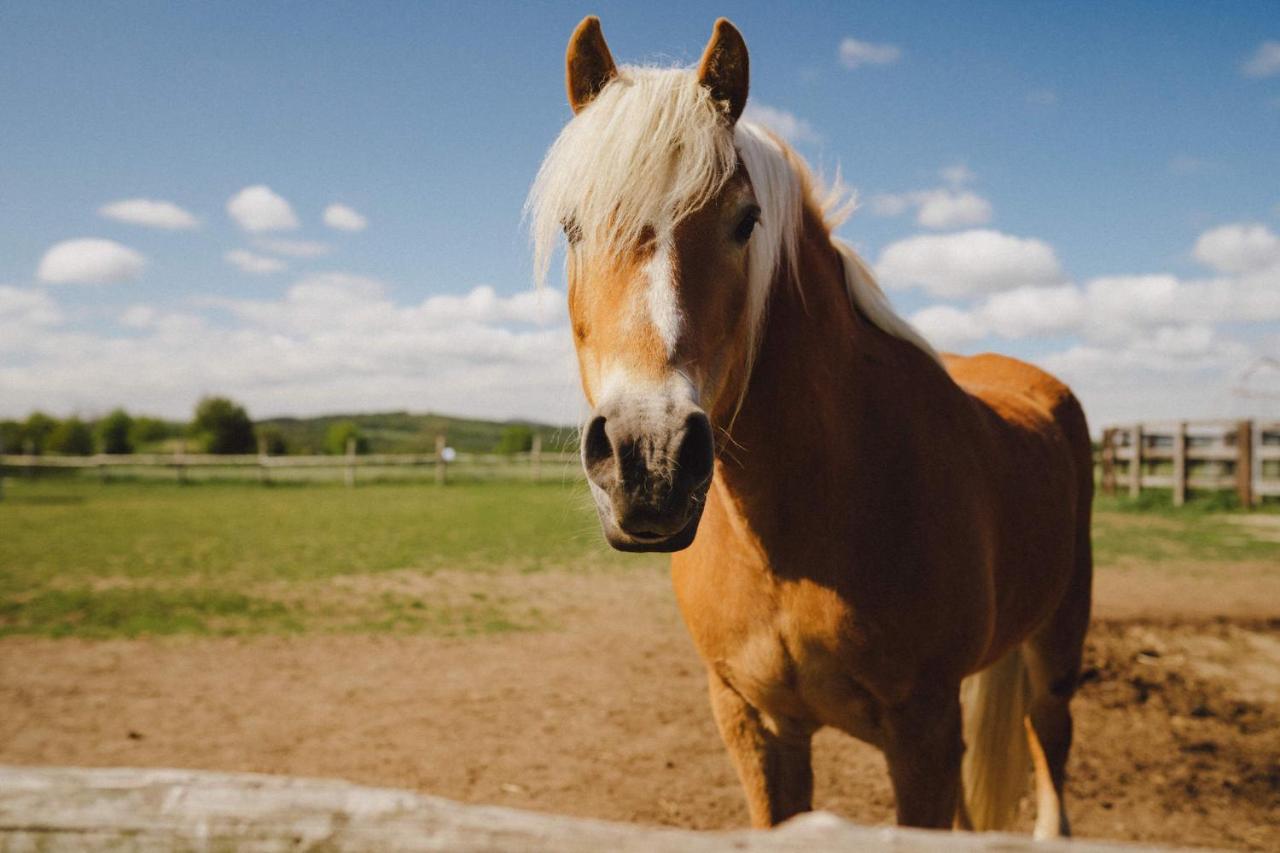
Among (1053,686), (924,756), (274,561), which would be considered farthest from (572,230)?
(274,561)

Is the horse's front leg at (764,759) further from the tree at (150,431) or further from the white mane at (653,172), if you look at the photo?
the tree at (150,431)

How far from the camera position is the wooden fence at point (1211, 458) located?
15406 mm

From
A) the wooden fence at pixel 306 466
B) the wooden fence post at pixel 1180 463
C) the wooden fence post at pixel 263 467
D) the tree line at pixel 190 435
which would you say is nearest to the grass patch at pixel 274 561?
the wooden fence post at pixel 263 467

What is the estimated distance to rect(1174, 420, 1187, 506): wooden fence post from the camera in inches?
634

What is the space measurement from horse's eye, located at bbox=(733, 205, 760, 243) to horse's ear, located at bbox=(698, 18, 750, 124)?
28 cm

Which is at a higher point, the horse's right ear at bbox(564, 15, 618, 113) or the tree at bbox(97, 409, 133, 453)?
the horse's right ear at bbox(564, 15, 618, 113)

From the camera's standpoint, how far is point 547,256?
6.47ft

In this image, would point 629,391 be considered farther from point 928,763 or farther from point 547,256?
point 928,763

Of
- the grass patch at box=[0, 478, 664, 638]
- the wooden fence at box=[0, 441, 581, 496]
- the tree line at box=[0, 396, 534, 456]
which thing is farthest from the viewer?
the tree line at box=[0, 396, 534, 456]

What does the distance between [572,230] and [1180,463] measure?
18.6 m

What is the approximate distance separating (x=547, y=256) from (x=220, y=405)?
56.9 metres

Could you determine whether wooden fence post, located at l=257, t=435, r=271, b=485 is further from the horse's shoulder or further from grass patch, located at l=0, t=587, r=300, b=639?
the horse's shoulder

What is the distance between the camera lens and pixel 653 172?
1.64 meters

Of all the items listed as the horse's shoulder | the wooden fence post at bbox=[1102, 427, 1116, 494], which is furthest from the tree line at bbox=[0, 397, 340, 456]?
the horse's shoulder
